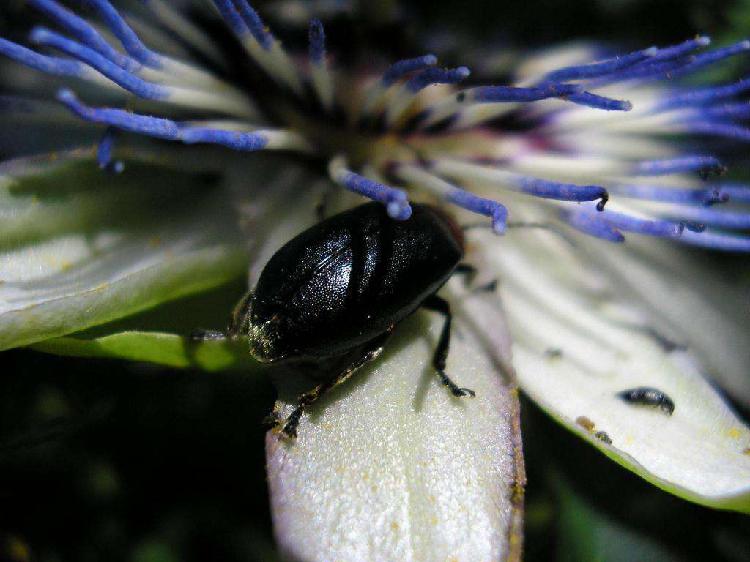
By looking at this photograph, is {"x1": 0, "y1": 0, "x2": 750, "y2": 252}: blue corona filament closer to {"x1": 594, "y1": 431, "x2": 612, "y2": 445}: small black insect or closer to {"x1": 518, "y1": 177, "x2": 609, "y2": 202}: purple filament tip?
{"x1": 518, "y1": 177, "x2": 609, "y2": 202}: purple filament tip

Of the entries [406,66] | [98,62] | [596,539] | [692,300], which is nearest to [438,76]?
[406,66]

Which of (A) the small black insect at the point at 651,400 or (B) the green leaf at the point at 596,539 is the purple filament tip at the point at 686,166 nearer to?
(A) the small black insect at the point at 651,400

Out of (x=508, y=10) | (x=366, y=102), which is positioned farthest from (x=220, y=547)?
(x=508, y=10)

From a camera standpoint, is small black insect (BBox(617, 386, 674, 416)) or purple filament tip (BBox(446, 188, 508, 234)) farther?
small black insect (BBox(617, 386, 674, 416))

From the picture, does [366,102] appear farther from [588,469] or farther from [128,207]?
[588,469]

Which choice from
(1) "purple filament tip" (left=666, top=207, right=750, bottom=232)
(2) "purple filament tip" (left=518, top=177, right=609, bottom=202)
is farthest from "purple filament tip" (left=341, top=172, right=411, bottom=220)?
(1) "purple filament tip" (left=666, top=207, right=750, bottom=232)

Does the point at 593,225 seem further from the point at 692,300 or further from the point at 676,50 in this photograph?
the point at 692,300
